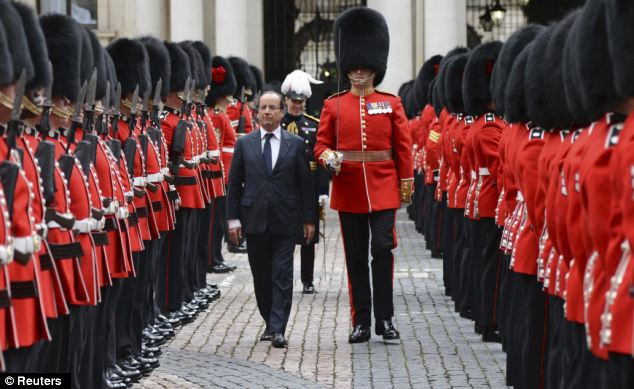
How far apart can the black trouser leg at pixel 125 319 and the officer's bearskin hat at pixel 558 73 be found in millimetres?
2887

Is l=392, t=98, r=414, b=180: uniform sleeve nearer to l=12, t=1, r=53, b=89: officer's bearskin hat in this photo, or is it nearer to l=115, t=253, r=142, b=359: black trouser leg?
l=115, t=253, r=142, b=359: black trouser leg

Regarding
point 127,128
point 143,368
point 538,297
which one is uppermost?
point 127,128

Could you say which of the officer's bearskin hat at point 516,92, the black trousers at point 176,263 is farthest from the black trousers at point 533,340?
the black trousers at point 176,263

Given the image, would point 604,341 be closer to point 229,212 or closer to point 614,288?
point 614,288

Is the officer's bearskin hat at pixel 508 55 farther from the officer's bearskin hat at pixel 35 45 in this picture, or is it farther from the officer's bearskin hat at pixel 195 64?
the officer's bearskin hat at pixel 195 64

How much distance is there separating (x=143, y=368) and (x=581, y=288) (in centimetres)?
374

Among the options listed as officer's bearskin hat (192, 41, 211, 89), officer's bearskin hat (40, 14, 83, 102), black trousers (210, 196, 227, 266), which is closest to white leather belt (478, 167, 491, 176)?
officer's bearskin hat (40, 14, 83, 102)

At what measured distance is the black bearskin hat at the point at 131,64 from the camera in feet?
34.7

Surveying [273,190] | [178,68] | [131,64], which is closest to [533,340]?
[273,190]

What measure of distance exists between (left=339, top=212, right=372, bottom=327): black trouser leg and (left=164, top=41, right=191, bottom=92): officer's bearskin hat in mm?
1974

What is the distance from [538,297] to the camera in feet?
26.2

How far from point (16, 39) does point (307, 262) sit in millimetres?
7366

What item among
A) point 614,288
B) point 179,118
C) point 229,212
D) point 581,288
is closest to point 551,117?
point 581,288

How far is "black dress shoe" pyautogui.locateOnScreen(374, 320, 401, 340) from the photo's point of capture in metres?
10.9
